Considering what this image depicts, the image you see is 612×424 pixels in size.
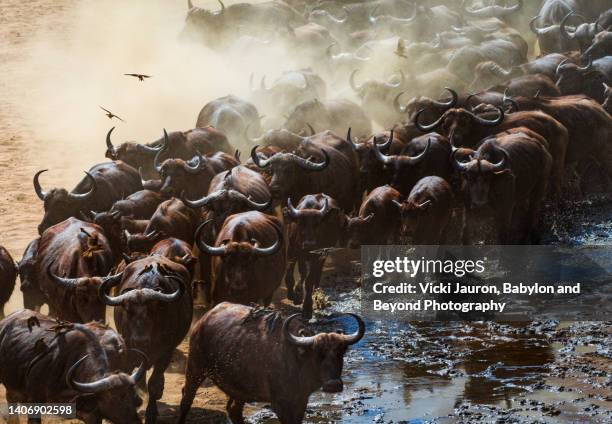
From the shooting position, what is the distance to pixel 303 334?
11688mm

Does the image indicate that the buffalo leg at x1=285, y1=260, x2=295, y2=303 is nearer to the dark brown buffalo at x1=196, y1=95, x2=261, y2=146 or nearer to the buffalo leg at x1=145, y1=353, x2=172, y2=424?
the buffalo leg at x1=145, y1=353, x2=172, y2=424

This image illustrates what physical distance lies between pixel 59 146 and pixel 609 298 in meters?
15.5

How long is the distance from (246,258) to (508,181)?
6198 millimetres

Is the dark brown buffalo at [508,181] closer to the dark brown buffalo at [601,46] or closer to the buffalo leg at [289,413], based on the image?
the buffalo leg at [289,413]

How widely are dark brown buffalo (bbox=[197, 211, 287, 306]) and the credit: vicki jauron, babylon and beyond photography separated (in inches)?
1.4

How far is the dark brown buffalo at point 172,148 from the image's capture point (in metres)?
20.7

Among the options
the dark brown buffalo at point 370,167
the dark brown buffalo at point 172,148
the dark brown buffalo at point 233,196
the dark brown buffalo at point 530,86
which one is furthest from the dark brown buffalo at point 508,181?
the dark brown buffalo at point 172,148

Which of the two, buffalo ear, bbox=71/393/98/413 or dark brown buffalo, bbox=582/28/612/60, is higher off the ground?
dark brown buffalo, bbox=582/28/612/60

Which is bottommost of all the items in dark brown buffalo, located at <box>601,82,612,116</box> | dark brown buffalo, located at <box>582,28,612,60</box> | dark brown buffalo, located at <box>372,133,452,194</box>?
dark brown buffalo, located at <box>372,133,452,194</box>

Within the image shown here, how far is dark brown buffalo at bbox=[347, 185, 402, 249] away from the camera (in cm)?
1789

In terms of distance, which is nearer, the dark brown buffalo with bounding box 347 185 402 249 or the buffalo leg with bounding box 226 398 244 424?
the buffalo leg with bounding box 226 398 244 424

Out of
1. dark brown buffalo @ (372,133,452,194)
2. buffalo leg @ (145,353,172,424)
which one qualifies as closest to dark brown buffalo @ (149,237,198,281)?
buffalo leg @ (145,353,172,424)

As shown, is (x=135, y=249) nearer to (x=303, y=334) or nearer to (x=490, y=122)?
(x=303, y=334)

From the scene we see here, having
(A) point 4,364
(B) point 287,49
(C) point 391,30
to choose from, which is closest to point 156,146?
(A) point 4,364
